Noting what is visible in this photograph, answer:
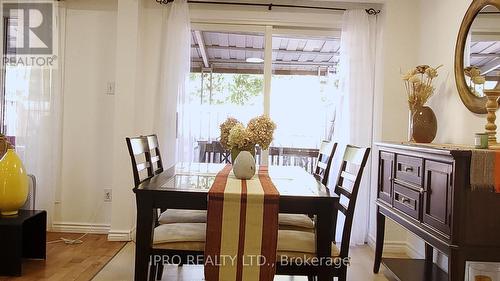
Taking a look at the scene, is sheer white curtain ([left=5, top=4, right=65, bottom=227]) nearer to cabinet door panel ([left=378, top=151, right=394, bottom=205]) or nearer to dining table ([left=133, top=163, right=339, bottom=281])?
dining table ([left=133, top=163, right=339, bottom=281])

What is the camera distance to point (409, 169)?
2.42m

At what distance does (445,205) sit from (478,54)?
1149mm

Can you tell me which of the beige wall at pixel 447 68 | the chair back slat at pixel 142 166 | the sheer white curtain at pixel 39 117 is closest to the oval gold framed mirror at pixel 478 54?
the beige wall at pixel 447 68

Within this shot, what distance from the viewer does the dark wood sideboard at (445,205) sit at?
1.83 m

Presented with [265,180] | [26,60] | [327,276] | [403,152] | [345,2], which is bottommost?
[327,276]

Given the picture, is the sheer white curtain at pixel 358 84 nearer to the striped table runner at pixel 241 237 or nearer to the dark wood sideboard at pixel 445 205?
the dark wood sideboard at pixel 445 205

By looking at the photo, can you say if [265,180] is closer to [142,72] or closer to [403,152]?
[403,152]

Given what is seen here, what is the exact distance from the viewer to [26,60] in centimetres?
367

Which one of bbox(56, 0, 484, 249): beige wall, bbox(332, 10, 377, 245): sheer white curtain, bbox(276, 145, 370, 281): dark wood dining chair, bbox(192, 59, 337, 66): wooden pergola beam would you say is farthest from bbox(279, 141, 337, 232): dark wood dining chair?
bbox(192, 59, 337, 66): wooden pergola beam

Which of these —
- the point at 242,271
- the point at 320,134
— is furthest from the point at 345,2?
the point at 242,271

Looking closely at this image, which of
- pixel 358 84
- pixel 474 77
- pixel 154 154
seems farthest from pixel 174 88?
pixel 474 77

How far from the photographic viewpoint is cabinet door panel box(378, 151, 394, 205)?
8.95 feet

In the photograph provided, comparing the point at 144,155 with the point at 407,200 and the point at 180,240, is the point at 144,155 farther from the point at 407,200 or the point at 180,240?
the point at 407,200

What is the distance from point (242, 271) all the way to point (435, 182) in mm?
1128
